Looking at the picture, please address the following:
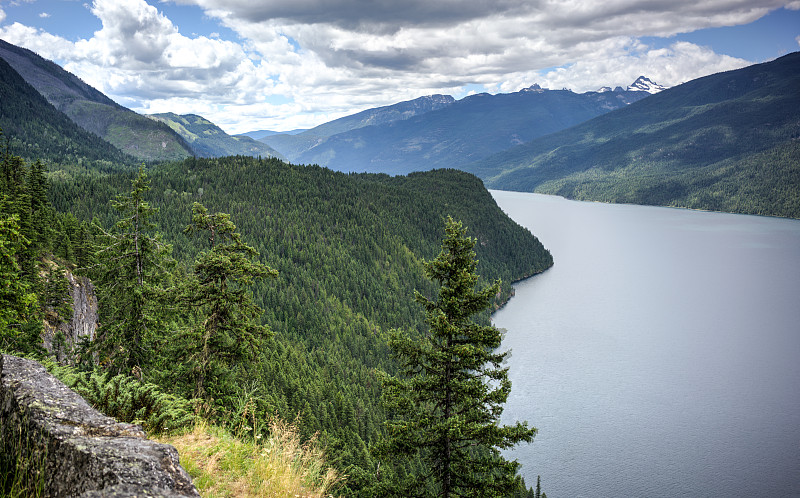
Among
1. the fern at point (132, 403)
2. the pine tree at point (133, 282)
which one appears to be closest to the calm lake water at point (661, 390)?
the pine tree at point (133, 282)

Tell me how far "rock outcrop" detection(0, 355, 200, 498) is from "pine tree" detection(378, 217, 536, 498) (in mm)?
12331

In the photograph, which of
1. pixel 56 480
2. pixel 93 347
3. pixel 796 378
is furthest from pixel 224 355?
pixel 796 378

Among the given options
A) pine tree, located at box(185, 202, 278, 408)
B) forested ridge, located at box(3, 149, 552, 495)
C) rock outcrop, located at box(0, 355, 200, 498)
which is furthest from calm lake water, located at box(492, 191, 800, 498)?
rock outcrop, located at box(0, 355, 200, 498)

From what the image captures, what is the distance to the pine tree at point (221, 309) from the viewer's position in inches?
861

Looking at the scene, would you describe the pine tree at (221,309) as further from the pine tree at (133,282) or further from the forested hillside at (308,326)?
the pine tree at (133,282)

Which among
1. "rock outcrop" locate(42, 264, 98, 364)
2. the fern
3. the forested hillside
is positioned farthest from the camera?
the forested hillside

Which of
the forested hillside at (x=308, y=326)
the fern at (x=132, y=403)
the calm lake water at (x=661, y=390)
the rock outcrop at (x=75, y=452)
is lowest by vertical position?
the calm lake water at (x=661, y=390)

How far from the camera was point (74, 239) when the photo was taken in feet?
182

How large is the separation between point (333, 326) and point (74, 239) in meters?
91.9

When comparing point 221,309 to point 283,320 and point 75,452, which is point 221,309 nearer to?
point 75,452

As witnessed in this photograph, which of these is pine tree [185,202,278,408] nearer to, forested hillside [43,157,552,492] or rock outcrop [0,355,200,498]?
forested hillside [43,157,552,492]

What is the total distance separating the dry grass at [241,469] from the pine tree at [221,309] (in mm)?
10476

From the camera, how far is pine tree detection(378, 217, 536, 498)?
18750 millimetres

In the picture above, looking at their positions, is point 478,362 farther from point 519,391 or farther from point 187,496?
point 519,391
